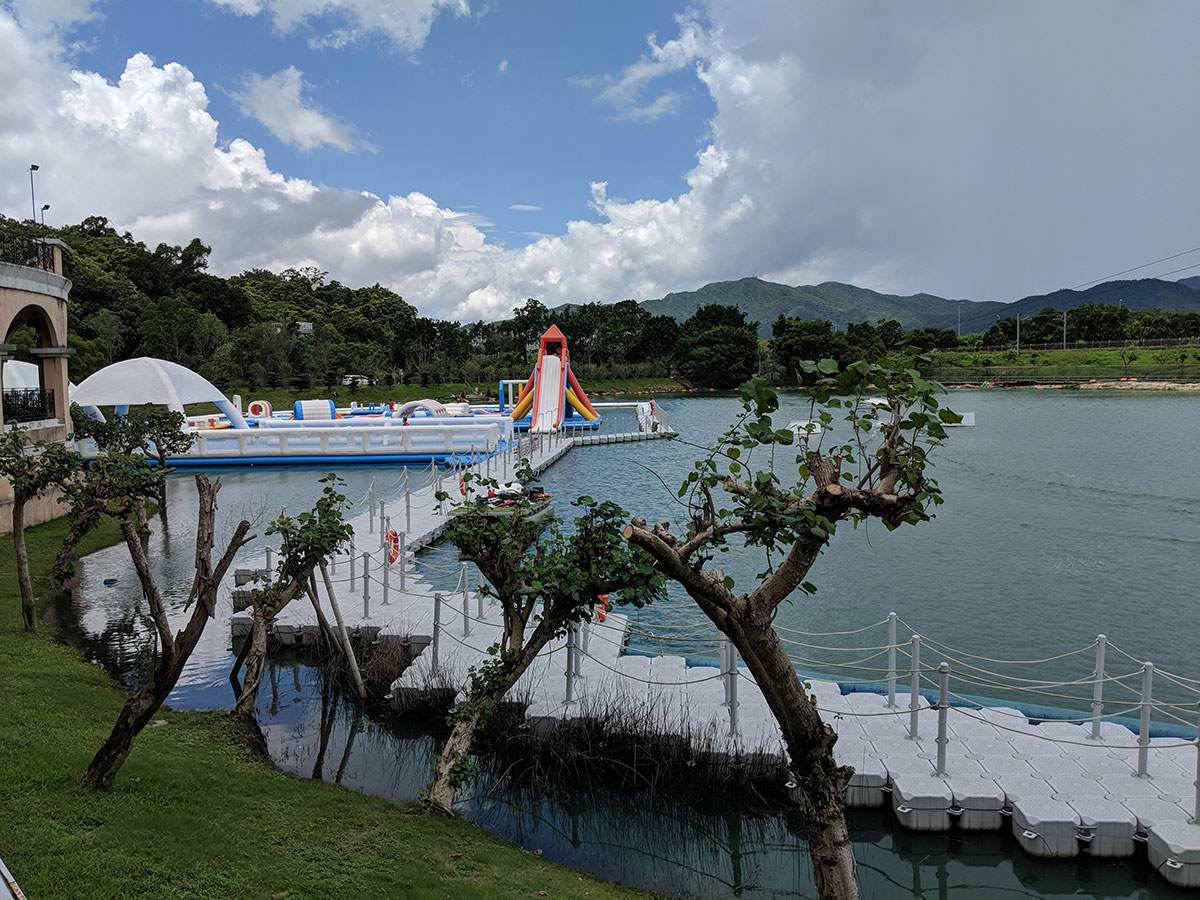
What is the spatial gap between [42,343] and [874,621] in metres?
16.5

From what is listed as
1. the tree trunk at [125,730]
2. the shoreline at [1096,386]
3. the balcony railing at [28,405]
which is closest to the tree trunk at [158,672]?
the tree trunk at [125,730]

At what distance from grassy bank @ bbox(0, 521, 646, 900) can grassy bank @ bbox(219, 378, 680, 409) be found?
37509mm

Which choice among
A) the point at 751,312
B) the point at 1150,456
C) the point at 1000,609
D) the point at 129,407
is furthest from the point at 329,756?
the point at 751,312

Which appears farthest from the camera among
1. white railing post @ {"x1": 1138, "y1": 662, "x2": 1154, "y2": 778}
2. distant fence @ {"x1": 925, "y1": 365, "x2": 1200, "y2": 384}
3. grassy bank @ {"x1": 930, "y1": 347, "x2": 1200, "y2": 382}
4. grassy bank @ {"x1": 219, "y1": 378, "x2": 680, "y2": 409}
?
grassy bank @ {"x1": 930, "y1": 347, "x2": 1200, "y2": 382}

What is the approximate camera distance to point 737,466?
12.5 feet

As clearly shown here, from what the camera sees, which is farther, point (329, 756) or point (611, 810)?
point (329, 756)

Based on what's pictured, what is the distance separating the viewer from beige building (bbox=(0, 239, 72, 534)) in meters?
14.2

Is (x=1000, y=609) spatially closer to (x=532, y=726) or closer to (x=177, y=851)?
(x=532, y=726)

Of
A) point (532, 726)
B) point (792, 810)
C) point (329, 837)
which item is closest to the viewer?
point (329, 837)

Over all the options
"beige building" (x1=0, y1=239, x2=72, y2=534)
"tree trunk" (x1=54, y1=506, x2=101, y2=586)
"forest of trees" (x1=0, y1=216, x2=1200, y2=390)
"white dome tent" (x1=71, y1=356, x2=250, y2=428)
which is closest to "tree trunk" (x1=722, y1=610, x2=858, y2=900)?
"tree trunk" (x1=54, y1=506, x2=101, y2=586)

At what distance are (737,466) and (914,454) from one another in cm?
79

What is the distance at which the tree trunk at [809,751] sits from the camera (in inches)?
135

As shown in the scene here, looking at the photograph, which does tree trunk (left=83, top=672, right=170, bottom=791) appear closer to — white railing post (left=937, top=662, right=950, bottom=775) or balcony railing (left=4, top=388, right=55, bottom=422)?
white railing post (left=937, top=662, right=950, bottom=775)

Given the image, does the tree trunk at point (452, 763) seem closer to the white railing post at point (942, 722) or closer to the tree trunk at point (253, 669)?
the tree trunk at point (253, 669)
